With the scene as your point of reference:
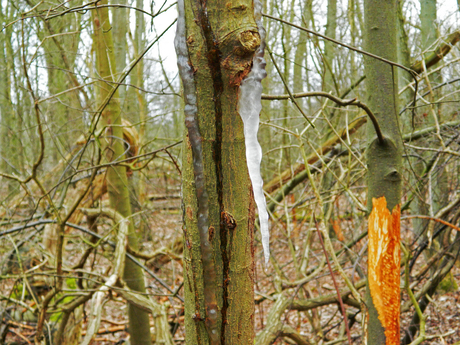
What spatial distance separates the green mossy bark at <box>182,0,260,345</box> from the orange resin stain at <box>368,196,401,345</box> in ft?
4.81

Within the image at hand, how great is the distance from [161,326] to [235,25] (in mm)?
2721

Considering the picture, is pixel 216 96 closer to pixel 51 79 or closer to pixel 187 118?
pixel 187 118

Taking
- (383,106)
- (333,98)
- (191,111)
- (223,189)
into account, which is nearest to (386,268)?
(383,106)

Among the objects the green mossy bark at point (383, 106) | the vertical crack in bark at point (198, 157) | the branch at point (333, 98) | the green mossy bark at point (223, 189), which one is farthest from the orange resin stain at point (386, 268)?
the vertical crack in bark at point (198, 157)

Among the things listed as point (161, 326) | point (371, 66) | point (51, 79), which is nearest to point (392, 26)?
point (371, 66)

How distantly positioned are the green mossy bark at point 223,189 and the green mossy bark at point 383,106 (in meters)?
1.46

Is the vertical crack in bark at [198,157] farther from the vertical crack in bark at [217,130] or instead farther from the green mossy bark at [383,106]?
the green mossy bark at [383,106]

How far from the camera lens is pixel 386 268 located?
219 centimetres

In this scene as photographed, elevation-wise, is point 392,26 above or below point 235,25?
above

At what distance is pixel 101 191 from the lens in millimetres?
5043

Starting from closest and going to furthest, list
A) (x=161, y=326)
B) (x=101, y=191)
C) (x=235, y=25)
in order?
1. (x=235, y=25)
2. (x=161, y=326)
3. (x=101, y=191)

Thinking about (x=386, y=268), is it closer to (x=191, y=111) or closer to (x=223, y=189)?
(x=223, y=189)

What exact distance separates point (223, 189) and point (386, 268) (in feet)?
5.34

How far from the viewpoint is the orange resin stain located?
2188mm
